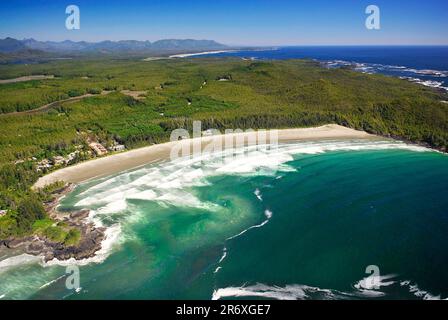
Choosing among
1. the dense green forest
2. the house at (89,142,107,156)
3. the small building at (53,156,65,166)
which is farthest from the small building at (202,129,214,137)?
the small building at (53,156,65,166)

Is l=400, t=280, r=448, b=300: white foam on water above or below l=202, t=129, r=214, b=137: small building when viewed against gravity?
below

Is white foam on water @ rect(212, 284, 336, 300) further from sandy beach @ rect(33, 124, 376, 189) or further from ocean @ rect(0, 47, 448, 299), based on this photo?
sandy beach @ rect(33, 124, 376, 189)

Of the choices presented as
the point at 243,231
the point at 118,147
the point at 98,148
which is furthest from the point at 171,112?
the point at 243,231

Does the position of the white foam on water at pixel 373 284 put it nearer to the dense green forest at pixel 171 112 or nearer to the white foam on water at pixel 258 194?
the white foam on water at pixel 258 194

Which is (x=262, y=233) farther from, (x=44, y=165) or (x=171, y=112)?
(x=171, y=112)
